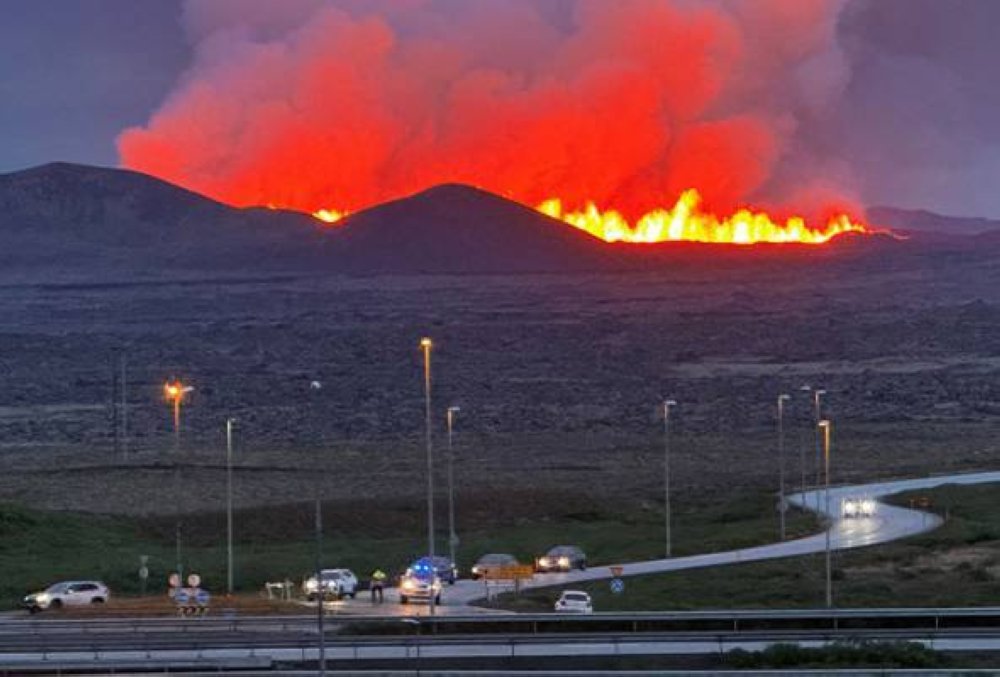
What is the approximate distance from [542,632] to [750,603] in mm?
11514

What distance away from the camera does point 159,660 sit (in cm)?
4894

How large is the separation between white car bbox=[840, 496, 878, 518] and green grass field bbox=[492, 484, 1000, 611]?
11168 millimetres

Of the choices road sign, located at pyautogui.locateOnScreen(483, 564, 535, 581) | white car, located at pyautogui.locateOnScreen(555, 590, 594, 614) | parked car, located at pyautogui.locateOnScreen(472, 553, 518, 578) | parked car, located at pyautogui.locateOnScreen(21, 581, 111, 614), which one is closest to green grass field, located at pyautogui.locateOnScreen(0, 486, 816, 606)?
parked car, located at pyautogui.locateOnScreen(21, 581, 111, 614)

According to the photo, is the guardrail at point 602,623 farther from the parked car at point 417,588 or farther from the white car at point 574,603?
the parked car at point 417,588

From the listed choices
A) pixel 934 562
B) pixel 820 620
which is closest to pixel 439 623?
pixel 820 620

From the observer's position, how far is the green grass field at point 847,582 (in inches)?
2520

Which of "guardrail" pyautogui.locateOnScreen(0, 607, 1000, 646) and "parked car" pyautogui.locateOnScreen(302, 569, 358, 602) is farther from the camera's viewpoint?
"parked car" pyautogui.locateOnScreen(302, 569, 358, 602)

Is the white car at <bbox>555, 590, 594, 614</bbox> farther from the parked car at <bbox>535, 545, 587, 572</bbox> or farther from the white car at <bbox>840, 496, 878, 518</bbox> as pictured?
the white car at <bbox>840, 496, 878, 518</bbox>

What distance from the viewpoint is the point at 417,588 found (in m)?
66.0

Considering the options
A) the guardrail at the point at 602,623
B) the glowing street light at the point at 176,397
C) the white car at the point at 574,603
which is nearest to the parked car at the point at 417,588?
the white car at the point at 574,603

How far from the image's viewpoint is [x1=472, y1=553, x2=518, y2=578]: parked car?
74.8 meters

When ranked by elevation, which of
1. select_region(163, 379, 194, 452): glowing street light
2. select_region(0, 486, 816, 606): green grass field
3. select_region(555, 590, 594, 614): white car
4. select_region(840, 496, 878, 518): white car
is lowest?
select_region(0, 486, 816, 606): green grass field

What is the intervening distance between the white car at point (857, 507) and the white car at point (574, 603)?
32360mm

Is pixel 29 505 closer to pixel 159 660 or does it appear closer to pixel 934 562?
pixel 934 562
